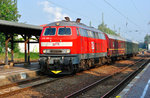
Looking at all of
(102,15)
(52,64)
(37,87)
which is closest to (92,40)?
(52,64)

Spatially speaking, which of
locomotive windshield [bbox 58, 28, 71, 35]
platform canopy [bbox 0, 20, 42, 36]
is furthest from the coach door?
platform canopy [bbox 0, 20, 42, 36]

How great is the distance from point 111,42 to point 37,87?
14437 mm

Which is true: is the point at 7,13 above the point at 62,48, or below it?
above

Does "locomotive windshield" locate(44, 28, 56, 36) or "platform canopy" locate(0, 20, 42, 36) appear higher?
"platform canopy" locate(0, 20, 42, 36)

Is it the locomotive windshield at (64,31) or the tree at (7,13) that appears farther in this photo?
the tree at (7,13)

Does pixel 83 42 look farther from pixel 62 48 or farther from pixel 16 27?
pixel 16 27

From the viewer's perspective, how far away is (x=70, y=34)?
42.1 feet

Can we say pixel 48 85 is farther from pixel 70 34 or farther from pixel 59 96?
pixel 70 34

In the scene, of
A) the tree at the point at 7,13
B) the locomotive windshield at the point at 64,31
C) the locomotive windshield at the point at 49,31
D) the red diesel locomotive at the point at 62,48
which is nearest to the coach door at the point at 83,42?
the red diesel locomotive at the point at 62,48

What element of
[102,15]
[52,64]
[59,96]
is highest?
[102,15]

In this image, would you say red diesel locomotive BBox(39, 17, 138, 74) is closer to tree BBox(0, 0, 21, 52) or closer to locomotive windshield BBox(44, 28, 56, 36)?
locomotive windshield BBox(44, 28, 56, 36)

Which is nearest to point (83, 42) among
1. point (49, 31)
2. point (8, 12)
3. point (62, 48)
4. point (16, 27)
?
point (62, 48)

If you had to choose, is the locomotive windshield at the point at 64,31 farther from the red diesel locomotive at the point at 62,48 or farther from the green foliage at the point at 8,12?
the green foliage at the point at 8,12

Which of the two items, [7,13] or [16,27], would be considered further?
[7,13]
